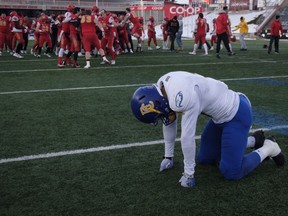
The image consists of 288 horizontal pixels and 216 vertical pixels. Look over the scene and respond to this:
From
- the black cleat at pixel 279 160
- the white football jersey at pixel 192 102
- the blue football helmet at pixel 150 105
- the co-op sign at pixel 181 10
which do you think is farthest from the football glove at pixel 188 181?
the co-op sign at pixel 181 10

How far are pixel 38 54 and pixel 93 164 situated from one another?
12.8 metres

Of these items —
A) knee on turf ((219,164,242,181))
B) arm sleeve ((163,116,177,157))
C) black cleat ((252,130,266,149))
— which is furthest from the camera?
black cleat ((252,130,266,149))

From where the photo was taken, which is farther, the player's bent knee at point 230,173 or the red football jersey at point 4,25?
the red football jersey at point 4,25

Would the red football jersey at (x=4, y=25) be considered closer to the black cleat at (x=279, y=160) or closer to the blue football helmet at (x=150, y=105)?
the blue football helmet at (x=150, y=105)

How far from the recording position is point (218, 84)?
3330 mm

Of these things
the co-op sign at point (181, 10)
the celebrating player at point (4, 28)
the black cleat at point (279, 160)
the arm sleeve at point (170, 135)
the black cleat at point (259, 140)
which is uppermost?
the co-op sign at point (181, 10)

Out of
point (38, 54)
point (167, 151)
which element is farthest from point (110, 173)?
point (38, 54)

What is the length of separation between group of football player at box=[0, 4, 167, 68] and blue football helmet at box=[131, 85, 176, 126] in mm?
8588

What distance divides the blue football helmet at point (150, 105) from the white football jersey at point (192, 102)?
9 centimetres

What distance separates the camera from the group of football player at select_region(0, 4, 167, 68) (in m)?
11.3

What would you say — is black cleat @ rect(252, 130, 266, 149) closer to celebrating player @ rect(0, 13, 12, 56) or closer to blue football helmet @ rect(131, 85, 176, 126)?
blue football helmet @ rect(131, 85, 176, 126)

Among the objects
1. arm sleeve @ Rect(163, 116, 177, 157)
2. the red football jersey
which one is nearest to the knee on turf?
arm sleeve @ Rect(163, 116, 177, 157)

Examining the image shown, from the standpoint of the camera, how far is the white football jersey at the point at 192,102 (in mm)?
2910

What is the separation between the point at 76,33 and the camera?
11484 millimetres
